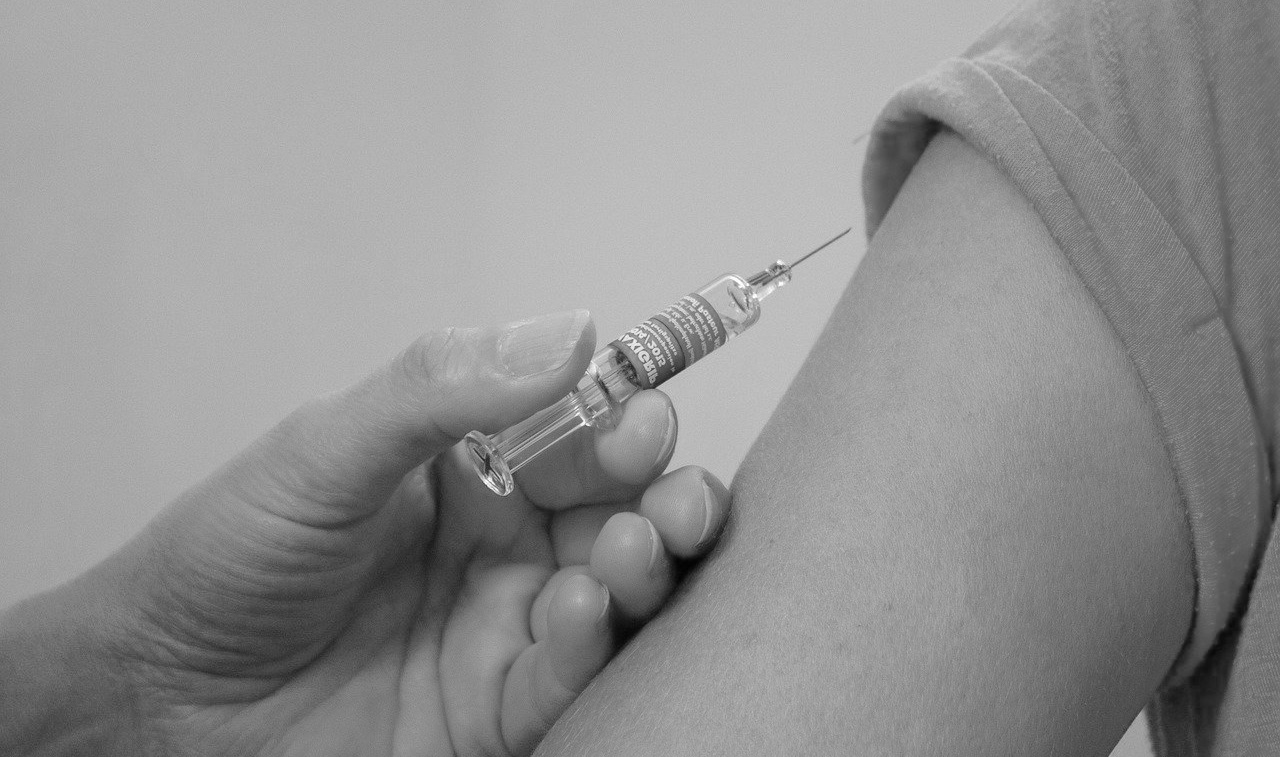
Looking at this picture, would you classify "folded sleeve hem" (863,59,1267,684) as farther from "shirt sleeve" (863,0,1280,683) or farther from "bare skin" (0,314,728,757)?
"bare skin" (0,314,728,757)

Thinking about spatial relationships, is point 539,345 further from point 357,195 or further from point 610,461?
point 357,195

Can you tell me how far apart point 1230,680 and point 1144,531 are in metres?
0.12

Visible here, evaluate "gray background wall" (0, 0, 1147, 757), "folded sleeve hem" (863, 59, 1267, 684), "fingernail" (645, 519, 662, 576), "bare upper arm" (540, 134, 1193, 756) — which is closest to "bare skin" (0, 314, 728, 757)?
"fingernail" (645, 519, 662, 576)

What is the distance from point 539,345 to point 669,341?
0.38 feet

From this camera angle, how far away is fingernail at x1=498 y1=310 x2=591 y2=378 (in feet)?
2.38

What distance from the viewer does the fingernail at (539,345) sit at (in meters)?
0.73

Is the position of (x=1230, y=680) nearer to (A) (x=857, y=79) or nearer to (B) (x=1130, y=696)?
(B) (x=1130, y=696)

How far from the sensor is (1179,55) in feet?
2.09

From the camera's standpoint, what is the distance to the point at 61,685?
85cm

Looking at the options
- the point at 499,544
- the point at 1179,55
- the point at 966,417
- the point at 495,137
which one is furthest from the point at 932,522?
the point at 495,137

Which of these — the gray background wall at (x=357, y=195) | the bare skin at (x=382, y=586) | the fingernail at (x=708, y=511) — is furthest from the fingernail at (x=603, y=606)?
the gray background wall at (x=357, y=195)

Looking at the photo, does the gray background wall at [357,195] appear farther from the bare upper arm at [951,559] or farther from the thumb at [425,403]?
the bare upper arm at [951,559]

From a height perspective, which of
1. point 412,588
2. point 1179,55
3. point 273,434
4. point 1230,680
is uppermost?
point 273,434

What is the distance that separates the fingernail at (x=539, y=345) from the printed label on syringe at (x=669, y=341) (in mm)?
52
